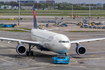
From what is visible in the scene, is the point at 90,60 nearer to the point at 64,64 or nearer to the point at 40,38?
Answer: the point at 64,64

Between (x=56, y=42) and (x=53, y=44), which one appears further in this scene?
(x=53, y=44)

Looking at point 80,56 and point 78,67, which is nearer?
point 78,67

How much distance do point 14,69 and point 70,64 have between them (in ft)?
27.4

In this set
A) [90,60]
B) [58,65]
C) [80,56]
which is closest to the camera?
[58,65]

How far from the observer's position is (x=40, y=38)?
39781 millimetres

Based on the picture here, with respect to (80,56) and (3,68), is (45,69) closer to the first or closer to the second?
(3,68)

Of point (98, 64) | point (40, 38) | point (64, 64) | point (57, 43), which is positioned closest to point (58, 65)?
point (64, 64)

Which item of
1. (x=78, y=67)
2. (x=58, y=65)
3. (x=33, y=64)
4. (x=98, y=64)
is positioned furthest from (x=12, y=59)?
(x=98, y=64)

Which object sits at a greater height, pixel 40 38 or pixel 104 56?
pixel 40 38

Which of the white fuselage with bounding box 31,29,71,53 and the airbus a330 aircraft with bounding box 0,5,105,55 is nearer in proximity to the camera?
the white fuselage with bounding box 31,29,71,53

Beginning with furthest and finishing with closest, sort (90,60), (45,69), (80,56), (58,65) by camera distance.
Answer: (80,56) → (90,60) → (58,65) → (45,69)

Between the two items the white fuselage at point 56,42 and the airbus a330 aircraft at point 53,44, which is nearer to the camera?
the white fuselage at point 56,42

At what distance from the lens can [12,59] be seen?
122ft

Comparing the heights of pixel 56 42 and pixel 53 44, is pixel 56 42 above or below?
above
